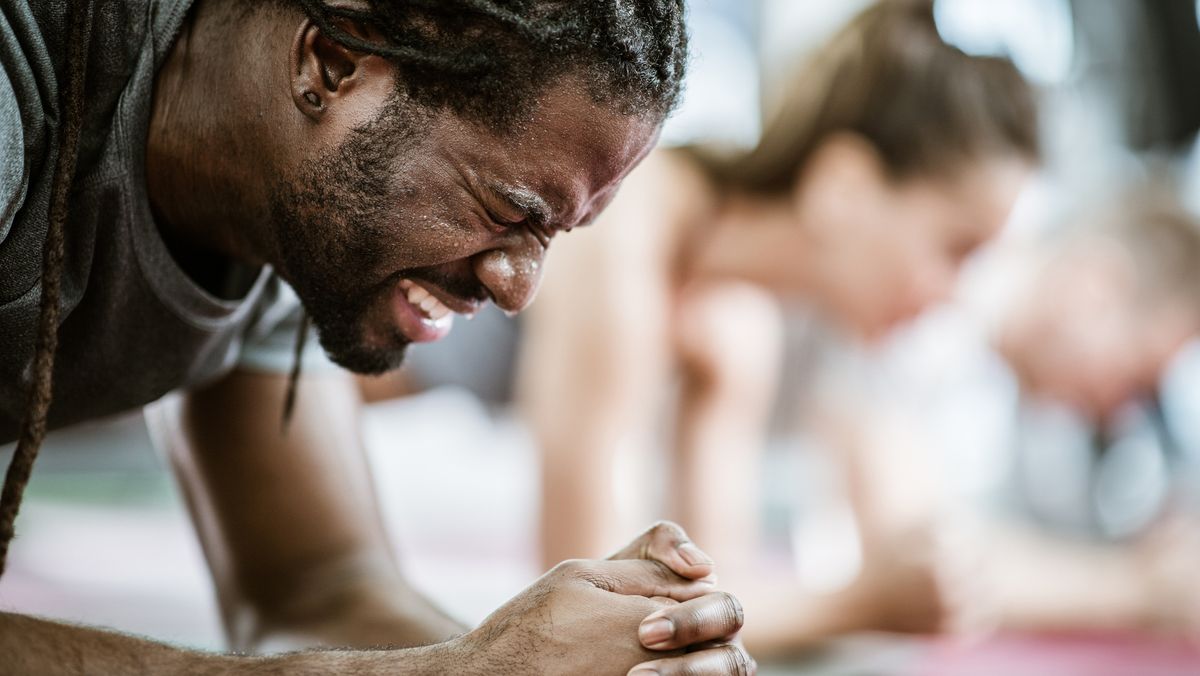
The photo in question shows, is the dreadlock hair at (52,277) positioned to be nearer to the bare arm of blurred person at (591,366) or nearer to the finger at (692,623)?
the finger at (692,623)

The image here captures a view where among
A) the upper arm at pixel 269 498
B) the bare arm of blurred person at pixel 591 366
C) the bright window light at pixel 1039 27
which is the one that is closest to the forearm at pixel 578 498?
the bare arm of blurred person at pixel 591 366

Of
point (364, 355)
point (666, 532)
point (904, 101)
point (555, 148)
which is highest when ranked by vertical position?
point (904, 101)

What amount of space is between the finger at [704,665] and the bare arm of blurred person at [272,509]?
42cm

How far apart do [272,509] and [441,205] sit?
1.46 ft

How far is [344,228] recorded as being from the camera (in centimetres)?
78

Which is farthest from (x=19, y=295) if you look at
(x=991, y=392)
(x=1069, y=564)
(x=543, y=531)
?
(x=991, y=392)

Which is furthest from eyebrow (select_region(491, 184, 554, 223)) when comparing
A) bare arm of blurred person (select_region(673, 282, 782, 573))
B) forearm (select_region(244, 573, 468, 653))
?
bare arm of blurred person (select_region(673, 282, 782, 573))

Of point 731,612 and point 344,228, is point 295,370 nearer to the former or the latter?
point 344,228

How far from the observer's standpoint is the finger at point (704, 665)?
674 millimetres

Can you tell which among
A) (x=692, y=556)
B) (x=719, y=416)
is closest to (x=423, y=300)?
(x=692, y=556)

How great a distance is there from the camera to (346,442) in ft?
3.68

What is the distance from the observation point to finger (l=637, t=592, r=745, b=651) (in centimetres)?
69

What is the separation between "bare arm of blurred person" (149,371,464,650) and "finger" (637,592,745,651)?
412 mm

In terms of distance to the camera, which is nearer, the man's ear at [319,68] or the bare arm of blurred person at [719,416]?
the man's ear at [319,68]
